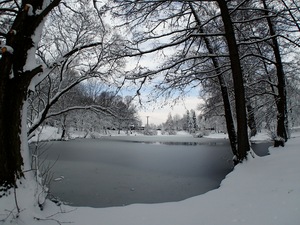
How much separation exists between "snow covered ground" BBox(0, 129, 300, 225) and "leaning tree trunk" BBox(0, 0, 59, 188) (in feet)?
1.18

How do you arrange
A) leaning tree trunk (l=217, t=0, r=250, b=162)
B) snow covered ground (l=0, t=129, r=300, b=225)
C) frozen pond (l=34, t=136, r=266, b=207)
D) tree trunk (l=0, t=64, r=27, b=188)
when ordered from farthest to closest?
1. leaning tree trunk (l=217, t=0, r=250, b=162)
2. frozen pond (l=34, t=136, r=266, b=207)
3. tree trunk (l=0, t=64, r=27, b=188)
4. snow covered ground (l=0, t=129, r=300, b=225)

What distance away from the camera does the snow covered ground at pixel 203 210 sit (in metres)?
3.33

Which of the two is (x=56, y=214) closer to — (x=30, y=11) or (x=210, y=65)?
(x=30, y=11)

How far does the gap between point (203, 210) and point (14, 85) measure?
380 centimetres

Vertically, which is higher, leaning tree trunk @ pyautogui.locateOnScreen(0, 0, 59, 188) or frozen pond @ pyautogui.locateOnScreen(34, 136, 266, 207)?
leaning tree trunk @ pyautogui.locateOnScreen(0, 0, 59, 188)

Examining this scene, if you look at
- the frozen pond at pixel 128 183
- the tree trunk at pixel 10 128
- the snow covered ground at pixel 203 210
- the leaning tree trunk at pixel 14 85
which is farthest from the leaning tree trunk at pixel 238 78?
the tree trunk at pixel 10 128

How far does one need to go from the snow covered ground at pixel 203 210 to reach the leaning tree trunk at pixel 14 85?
36 centimetres

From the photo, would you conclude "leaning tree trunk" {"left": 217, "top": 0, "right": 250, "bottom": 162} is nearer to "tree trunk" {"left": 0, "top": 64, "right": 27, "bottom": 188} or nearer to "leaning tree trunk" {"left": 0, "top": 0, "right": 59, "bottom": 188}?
"leaning tree trunk" {"left": 0, "top": 0, "right": 59, "bottom": 188}

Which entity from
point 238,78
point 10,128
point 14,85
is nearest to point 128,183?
point 238,78

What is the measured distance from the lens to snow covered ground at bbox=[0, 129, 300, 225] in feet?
10.9

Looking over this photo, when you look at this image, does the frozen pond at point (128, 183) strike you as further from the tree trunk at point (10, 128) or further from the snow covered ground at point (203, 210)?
the tree trunk at point (10, 128)

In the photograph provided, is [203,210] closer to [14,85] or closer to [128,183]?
[14,85]

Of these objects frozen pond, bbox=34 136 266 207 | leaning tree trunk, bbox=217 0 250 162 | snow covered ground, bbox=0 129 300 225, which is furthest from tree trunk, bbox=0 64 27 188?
leaning tree trunk, bbox=217 0 250 162

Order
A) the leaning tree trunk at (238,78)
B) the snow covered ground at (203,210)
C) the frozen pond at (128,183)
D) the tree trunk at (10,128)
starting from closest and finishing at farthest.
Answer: the snow covered ground at (203,210) < the tree trunk at (10,128) < the frozen pond at (128,183) < the leaning tree trunk at (238,78)
